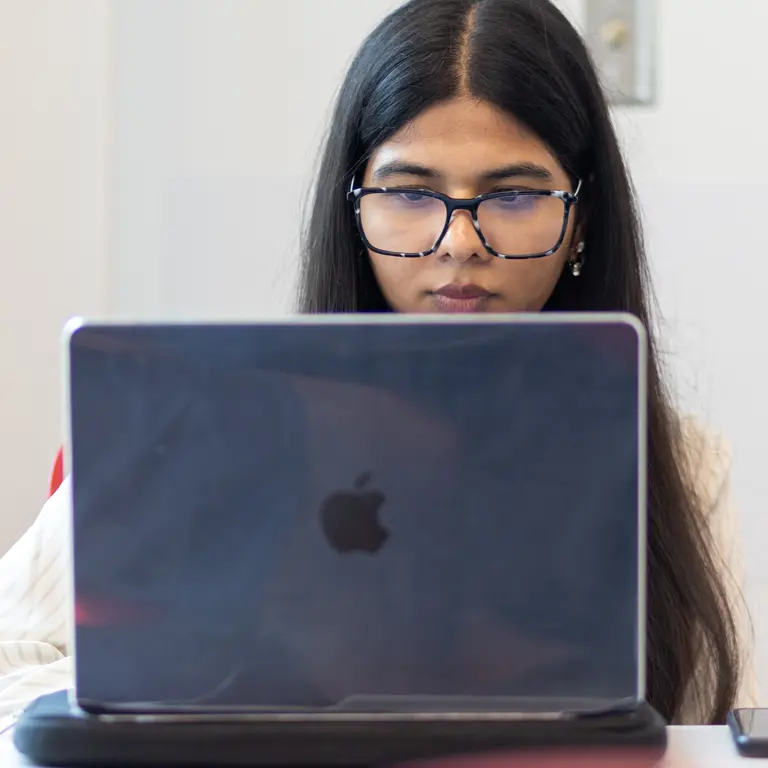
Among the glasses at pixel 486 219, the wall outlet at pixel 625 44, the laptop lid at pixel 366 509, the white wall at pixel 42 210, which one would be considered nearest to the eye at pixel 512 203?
the glasses at pixel 486 219

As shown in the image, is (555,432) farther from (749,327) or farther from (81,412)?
(749,327)

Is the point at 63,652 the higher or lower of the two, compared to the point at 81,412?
lower

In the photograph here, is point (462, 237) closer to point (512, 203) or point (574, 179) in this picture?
point (512, 203)

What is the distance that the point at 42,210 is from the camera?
173 centimetres

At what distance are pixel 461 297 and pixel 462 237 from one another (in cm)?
7

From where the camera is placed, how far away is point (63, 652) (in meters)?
0.95

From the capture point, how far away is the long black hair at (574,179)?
1019mm

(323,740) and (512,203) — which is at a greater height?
(512,203)

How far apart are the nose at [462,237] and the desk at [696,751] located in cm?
52

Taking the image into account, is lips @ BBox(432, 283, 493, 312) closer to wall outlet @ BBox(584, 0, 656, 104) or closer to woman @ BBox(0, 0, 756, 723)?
woman @ BBox(0, 0, 756, 723)

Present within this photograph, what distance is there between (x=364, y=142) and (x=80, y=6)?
86 cm

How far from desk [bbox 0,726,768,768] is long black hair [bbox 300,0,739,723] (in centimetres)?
39

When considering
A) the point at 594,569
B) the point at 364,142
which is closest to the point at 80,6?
the point at 364,142

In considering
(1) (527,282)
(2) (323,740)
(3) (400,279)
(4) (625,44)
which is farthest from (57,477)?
(4) (625,44)
